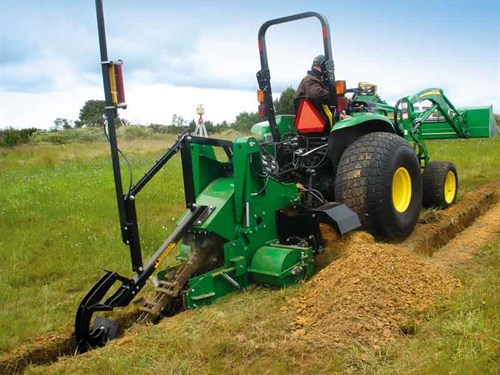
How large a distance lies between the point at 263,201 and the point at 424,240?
6.61ft

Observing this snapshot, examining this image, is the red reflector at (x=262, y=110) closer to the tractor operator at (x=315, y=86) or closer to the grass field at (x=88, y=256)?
the tractor operator at (x=315, y=86)

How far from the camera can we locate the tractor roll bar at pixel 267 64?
17.6 ft

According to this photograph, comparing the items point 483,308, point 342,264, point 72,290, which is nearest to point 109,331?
point 72,290

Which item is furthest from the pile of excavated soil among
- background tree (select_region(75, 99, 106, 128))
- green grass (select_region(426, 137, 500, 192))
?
background tree (select_region(75, 99, 106, 128))

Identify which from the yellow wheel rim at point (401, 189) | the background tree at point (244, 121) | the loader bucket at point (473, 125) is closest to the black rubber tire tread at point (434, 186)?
the loader bucket at point (473, 125)

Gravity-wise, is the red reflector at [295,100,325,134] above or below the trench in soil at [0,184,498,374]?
above

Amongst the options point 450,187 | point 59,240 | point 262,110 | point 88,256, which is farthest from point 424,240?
point 59,240

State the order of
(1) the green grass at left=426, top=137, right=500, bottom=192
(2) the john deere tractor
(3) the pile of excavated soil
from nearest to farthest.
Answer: (3) the pile of excavated soil < (2) the john deere tractor < (1) the green grass at left=426, top=137, right=500, bottom=192

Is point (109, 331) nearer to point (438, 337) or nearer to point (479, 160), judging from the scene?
point (438, 337)

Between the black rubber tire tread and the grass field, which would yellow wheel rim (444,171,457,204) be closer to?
the black rubber tire tread

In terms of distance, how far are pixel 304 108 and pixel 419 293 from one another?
7.85 feet

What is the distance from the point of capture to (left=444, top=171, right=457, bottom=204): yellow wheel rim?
23.7 feet

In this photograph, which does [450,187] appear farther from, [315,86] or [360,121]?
[315,86]

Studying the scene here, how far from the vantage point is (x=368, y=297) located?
365 centimetres
